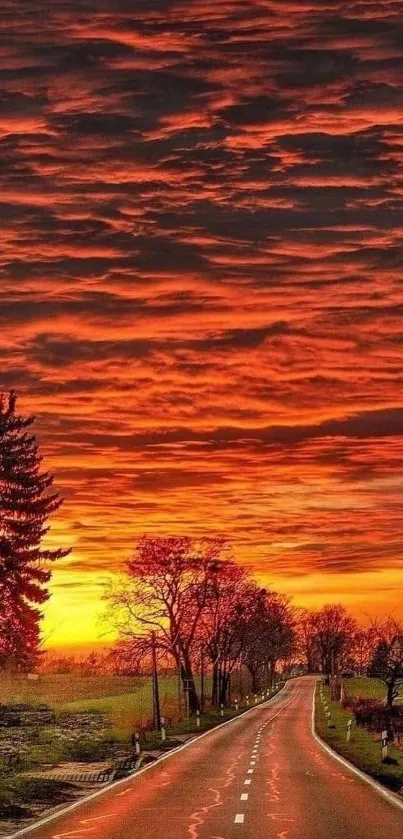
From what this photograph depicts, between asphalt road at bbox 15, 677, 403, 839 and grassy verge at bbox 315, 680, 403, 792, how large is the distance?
88cm

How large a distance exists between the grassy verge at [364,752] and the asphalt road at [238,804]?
88 cm

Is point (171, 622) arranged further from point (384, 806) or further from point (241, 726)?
point (384, 806)

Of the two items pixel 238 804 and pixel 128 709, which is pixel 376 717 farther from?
pixel 238 804

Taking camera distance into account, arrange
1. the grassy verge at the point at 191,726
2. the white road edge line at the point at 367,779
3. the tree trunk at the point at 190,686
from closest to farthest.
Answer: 1. the white road edge line at the point at 367,779
2. the grassy verge at the point at 191,726
3. the tree trunk at the point at 190,686

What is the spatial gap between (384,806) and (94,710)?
258 ft

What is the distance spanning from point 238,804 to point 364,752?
2163 cm

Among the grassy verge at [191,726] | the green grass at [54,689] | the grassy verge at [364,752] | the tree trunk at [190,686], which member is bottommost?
the grassy verge at [364,752]

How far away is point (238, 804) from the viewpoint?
2745cm

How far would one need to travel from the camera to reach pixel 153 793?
3138cm

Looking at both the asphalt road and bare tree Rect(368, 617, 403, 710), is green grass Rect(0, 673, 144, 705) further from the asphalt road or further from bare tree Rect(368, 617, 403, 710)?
the asphalt road

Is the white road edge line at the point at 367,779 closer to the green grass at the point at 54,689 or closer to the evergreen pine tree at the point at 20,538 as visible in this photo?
the evergreen pine tree at the point at 20,538

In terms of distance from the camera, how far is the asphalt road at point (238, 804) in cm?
2194

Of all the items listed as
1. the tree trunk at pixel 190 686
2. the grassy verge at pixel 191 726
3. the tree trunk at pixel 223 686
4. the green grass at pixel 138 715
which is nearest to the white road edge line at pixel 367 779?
the grassy verge at pixel 191 726

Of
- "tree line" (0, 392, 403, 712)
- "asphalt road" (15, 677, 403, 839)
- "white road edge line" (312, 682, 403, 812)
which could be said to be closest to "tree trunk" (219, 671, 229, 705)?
"tree line" (0, 392, 403, 712)
